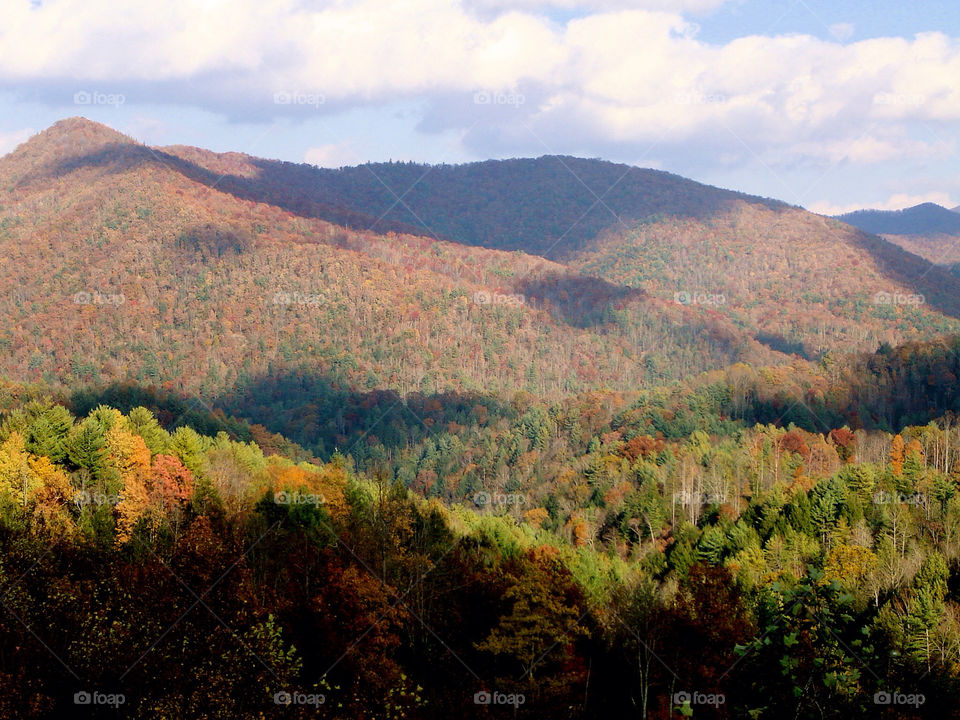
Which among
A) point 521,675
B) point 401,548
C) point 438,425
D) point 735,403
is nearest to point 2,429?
point 401,548

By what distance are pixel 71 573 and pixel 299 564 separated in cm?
915

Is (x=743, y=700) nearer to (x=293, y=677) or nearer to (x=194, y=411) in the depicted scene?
(x=293, y=677)

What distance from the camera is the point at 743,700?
2539cm
